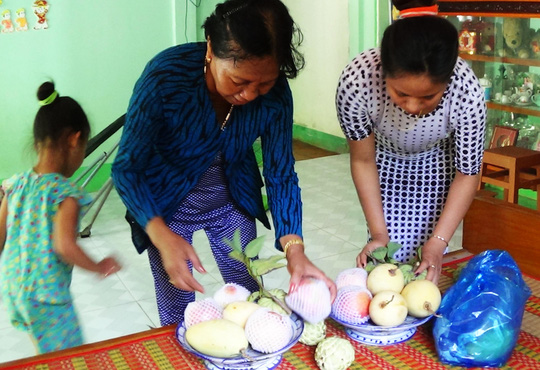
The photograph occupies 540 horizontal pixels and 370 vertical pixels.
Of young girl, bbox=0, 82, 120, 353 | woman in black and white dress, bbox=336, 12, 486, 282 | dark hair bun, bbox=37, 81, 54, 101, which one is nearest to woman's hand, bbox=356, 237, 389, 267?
woman in black and white dress, bbox=336, 12, 486, 282

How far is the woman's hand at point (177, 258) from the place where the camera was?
1.26 metres

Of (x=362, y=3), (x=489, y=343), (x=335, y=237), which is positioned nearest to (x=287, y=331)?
(x=489, y=343)

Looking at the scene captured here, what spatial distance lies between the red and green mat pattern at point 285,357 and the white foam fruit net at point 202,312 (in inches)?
2.6

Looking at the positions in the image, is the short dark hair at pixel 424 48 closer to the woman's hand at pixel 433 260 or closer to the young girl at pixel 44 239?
the woman's hand at pixel 433 260

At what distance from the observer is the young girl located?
1.73 meters

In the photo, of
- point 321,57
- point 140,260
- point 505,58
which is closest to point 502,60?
point 505,58

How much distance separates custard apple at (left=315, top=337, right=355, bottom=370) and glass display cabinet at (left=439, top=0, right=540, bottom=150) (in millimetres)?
3303

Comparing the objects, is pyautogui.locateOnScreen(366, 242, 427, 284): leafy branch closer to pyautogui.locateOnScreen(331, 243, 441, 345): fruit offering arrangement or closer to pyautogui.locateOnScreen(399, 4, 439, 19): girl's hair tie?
pyautogui.locateOnScreen(331, 243, 441, 345): fruit offering arrangement

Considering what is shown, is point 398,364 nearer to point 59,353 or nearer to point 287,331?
point 287,331

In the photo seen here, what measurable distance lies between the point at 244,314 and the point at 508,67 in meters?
3.73

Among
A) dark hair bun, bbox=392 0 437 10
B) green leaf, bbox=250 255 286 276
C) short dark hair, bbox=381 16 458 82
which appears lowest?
green leaf, bbox=250 255 286 276

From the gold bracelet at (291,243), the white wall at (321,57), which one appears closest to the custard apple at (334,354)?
the gold bracelet at (291,243)

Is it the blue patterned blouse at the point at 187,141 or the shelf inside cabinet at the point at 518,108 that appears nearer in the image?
the blue patterned blouse at the point at 187,141

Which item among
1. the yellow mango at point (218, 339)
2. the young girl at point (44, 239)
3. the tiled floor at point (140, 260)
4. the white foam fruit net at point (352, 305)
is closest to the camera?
the yellow mango at point (218, 339)
